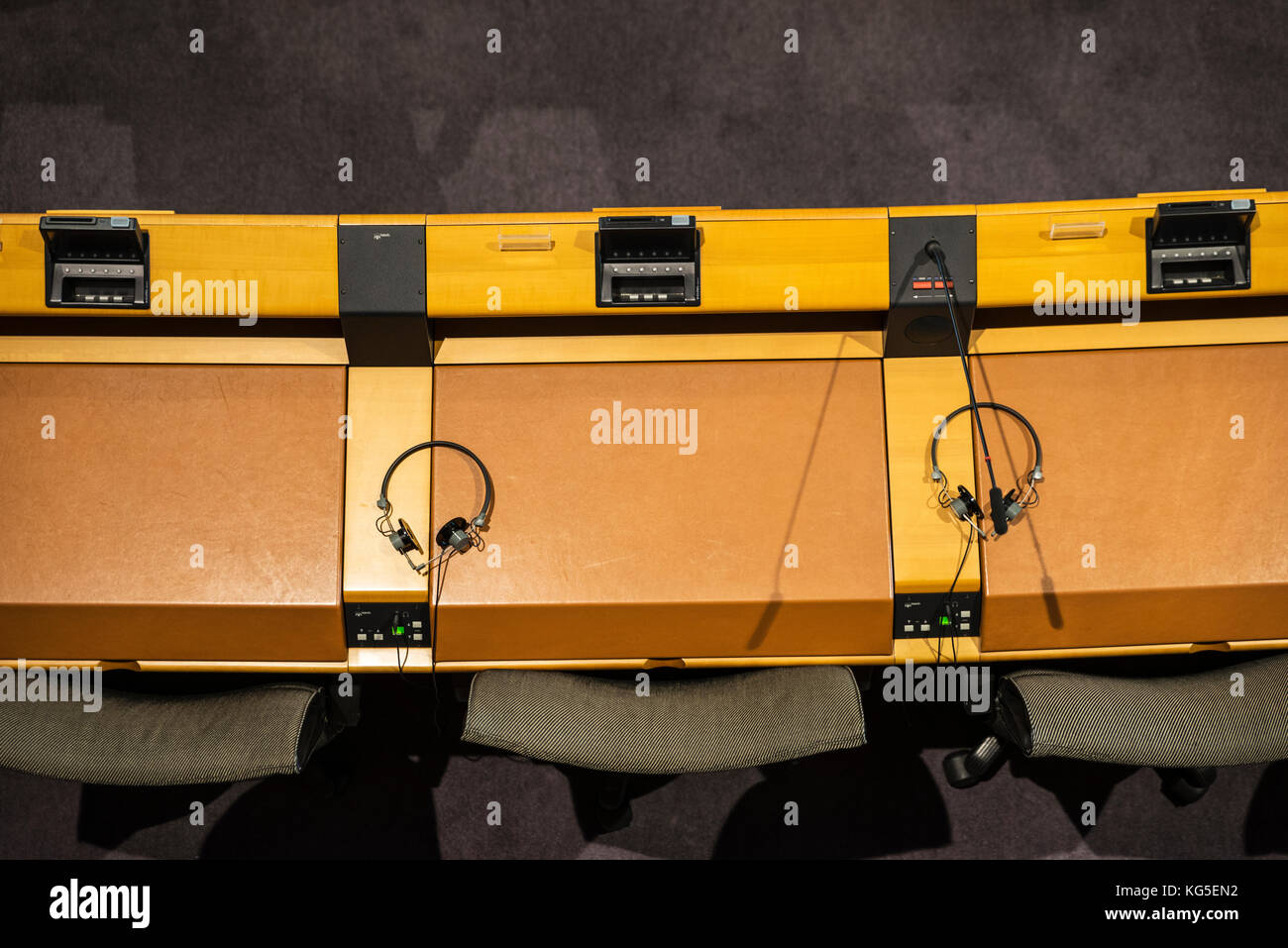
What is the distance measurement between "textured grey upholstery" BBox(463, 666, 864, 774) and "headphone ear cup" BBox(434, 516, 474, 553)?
0.26 m

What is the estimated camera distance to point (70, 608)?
60.0 inches

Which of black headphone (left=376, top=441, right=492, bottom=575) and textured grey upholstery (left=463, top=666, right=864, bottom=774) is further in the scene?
black headphone (left=376, top=441, right=492, bottom=575)

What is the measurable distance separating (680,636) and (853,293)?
30.6 inches

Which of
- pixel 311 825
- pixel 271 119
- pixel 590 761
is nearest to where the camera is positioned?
pixel 590 761

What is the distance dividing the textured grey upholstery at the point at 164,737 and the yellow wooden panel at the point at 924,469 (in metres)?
1.23

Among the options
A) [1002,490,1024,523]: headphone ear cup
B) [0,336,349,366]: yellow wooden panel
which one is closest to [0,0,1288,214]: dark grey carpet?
[0,336,349,366]: yellow wooden panel

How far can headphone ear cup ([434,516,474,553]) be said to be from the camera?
151 centimetres

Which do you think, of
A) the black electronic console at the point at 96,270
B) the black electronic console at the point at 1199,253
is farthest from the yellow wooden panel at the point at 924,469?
the black electronic console at the point at 96,270

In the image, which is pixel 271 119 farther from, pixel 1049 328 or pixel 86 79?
pixel 1049 328

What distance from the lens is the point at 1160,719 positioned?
1.33 meters

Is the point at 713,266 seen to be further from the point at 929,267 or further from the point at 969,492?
the point at 969,492

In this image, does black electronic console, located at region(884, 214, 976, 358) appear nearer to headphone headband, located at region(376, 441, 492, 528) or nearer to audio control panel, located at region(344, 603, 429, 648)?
headphone headband, located at region(376, 441, 492, 528)

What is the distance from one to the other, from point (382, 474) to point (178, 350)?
51 cm
